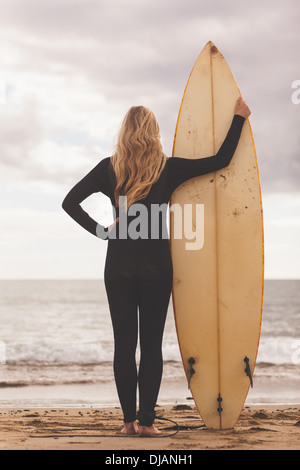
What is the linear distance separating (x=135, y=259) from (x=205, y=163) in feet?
2.40

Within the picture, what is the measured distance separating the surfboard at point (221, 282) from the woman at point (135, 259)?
48cm

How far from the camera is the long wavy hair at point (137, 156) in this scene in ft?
9.27

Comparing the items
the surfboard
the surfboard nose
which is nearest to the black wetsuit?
the surfboard

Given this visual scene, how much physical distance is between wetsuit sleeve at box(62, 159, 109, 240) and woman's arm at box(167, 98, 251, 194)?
0.36m

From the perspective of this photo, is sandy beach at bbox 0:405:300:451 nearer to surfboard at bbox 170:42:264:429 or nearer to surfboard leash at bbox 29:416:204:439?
surfboard leash at bbox 29:416:204:439

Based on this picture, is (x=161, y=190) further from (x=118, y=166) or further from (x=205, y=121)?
(x=205, y=121)

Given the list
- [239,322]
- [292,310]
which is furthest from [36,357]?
[292,310]

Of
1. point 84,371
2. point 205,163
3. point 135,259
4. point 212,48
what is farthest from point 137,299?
point 84,371

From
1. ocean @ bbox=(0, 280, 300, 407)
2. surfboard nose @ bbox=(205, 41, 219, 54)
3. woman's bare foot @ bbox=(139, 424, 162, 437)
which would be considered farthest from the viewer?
ocean @ bbox=(0, 280, 300, 407)

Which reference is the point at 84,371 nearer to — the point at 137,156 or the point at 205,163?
the point at 205,163

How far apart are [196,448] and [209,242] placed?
1233 mm

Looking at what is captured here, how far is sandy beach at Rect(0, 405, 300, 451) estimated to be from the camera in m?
2.69
